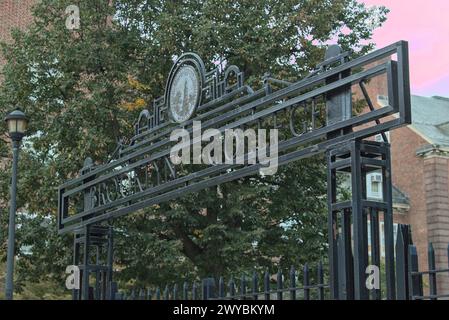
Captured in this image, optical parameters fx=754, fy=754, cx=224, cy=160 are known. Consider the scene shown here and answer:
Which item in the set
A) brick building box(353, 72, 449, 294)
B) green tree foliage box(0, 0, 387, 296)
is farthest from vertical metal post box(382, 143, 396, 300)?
brick building box(353, 72, 449, 294)

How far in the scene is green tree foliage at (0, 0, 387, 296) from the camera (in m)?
19.5

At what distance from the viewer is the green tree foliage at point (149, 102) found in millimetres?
19453

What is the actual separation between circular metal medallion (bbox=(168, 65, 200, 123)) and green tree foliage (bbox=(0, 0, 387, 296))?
10.6m

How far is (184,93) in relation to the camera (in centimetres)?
832

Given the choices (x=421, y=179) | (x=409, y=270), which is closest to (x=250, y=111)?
(x=409, y=270)

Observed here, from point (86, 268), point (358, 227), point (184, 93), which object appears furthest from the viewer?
point (86, 268)

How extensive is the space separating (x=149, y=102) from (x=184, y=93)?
40.6 ft

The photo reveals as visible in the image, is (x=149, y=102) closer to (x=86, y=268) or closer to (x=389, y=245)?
(x=86, y=268)

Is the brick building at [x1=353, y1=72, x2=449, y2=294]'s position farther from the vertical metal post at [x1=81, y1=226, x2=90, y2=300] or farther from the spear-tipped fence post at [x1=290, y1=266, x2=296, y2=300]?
the spear-tipped fence post at [x1=290, y1=266, x2=296, y2=300]

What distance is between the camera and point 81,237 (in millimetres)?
10438

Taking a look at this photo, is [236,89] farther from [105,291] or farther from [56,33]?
[56,33]

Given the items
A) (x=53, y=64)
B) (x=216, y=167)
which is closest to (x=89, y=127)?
(x=53, y=64)

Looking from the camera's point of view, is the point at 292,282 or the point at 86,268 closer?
the point at 292,282
